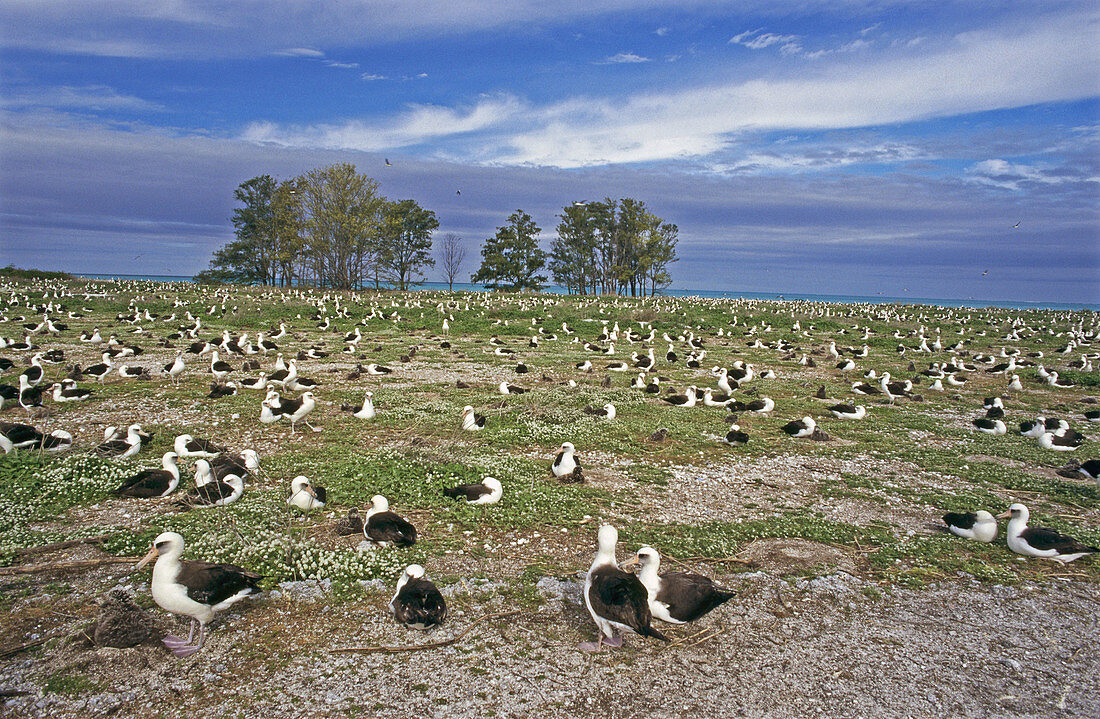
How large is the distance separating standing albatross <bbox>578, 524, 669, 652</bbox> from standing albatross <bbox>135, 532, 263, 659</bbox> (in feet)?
11.1

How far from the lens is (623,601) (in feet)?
18.6

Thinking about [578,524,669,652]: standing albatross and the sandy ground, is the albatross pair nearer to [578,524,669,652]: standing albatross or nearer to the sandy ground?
[578,524,669,652]: standing albatross

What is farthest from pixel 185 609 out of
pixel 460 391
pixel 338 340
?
pixel 338 340

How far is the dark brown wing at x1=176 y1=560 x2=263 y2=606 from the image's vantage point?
5590 millimetres

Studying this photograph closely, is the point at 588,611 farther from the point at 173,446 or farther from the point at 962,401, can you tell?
the point at 962,401

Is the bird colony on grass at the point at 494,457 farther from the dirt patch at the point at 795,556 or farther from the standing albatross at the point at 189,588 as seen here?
the dirt patch at the point at 795,556

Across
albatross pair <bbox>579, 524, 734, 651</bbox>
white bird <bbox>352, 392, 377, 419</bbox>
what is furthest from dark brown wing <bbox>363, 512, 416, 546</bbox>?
white bird <bbox>352, 392, 377, 419</bbox>

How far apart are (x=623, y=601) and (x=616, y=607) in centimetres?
9

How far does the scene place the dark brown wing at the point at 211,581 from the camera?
5.59 meters

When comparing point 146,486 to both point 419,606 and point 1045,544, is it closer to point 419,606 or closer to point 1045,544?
point 419,606

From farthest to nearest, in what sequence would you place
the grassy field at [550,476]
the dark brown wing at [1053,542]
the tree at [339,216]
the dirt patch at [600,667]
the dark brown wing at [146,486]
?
1. the tree at [339,216]
2. the dark brown wing at [146,486]
3. the dark brown wing at [1053,542]
4. the grassy field at [550,476]
5. the dirt patch at [600,667]

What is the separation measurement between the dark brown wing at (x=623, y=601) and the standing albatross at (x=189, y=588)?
3.47 meters

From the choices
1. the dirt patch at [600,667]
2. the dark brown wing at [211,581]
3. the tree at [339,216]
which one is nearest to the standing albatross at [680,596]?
the dirt patch at [600,667]

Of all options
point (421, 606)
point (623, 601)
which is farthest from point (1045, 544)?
point (421, 606)
